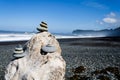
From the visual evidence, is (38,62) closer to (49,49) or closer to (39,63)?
(39,63)

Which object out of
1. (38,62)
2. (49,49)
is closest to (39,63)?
→ (38,62)

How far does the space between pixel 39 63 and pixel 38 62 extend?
9 cm

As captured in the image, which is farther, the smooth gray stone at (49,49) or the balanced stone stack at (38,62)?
the smooth gray stone at (49,49)

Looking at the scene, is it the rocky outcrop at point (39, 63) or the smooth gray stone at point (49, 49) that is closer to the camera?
the rocky outcrop at point (39, 63)

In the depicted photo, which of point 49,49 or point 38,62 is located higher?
point 49,49

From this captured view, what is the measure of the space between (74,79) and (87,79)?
0.76 m

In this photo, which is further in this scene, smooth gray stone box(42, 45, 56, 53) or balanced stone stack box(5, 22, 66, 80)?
smooth gray stone box(42, 45, 56, 53)

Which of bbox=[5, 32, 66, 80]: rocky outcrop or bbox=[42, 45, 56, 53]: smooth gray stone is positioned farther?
bbox=[42, 45, 56, 53]: smooth gray stone

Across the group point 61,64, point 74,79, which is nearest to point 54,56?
point 61,64

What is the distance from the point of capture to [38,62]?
32.3 feet

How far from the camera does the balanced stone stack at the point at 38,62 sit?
31.1ft

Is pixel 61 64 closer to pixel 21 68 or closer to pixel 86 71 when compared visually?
pixel 21 68

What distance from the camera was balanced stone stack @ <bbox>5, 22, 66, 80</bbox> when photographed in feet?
31.1

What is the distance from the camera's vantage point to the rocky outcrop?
9.48 metres
